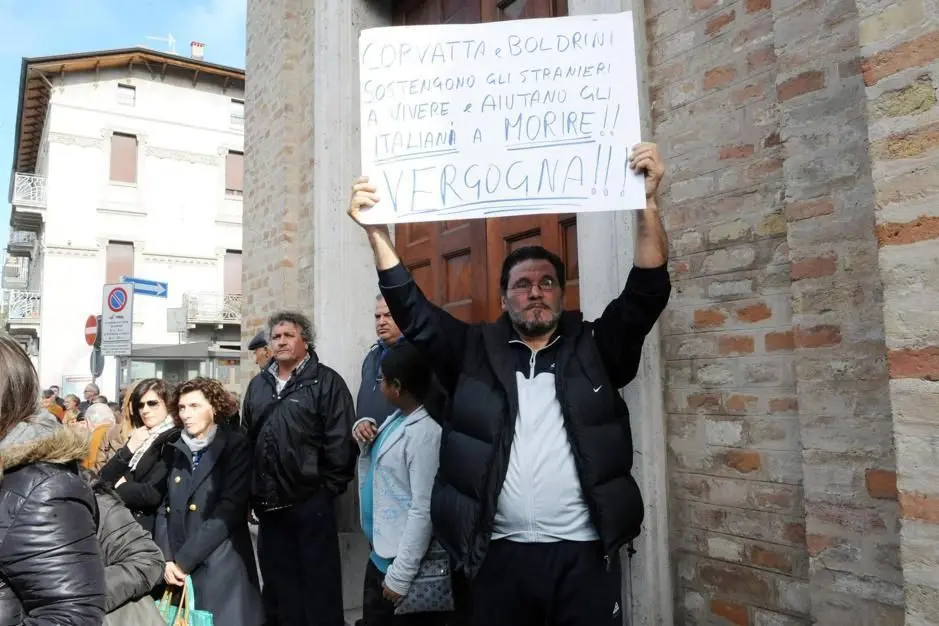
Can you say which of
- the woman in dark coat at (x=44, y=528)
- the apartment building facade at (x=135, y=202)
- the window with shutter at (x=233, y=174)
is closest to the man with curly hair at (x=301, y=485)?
the woman in dark coat at (x=44, y=528)

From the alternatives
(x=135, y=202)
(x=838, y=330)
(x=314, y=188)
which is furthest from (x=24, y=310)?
(x=838, y=330)

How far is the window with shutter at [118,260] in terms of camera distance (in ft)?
69.8

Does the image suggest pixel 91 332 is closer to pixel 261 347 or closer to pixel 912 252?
pixel 261 347

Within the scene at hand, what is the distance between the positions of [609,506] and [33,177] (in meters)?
25.4

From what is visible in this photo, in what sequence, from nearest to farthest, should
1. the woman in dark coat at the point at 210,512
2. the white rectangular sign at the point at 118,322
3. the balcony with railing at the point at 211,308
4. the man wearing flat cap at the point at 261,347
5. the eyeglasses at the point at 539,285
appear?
the eyeglasses at the point at 539,285, the woman in dark coat at the point at 210,512, the man wearing flat cap at the point at 261,347, the white rectangular sign at the point at 118,322, the balcony with railing at the point at 211,308

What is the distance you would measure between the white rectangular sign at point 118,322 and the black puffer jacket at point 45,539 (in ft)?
A: 18.5

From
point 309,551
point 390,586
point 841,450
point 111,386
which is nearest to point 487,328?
point 390,586

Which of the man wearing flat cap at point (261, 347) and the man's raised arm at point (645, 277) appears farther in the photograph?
the man wearing flat cap at point (261, 347)

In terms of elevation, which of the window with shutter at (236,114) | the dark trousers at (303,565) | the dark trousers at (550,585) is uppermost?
the window with shutter at (236,114)

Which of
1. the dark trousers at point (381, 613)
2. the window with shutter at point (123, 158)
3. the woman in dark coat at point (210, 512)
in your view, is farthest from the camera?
the window with shutter at point (123, 158)

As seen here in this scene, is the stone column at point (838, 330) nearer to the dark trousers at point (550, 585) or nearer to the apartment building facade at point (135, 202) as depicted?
the dark trousers at point (550, 585)

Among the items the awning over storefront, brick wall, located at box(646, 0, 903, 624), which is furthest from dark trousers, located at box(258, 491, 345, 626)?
the awning over storefront

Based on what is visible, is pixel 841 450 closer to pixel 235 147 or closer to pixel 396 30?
pixel 396 30

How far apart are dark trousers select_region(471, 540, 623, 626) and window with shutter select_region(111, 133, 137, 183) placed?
902 inches
